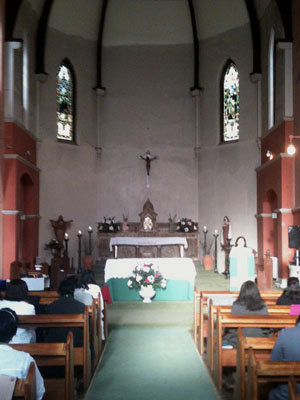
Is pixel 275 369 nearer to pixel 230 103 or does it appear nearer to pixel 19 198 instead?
pixel 19 198

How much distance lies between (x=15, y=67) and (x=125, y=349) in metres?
9.16

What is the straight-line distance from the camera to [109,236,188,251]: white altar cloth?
14.1m

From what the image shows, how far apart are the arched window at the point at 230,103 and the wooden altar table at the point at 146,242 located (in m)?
4.36

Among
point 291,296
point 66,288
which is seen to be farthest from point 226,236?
point 66,288

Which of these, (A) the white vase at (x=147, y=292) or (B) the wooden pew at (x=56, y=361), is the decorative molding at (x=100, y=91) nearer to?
(A) the white vase at (x=147, y=292)

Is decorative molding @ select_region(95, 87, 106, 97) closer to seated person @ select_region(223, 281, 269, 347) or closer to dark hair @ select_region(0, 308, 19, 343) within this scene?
seated person @ select_region(223, 281, 269, 347)

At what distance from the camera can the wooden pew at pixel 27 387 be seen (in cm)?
289

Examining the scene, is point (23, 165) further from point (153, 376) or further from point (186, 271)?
point (153, 376)

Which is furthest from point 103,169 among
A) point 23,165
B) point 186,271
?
point 186,271

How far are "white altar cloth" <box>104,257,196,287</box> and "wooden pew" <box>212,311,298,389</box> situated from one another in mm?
5066

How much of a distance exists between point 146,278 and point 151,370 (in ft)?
13.2

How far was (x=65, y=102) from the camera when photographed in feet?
54.3

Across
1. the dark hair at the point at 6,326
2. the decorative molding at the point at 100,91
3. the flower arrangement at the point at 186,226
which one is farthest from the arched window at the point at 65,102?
the dark hair at the point at 6,326

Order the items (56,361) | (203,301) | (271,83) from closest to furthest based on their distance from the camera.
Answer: (56,361)
(203,301)
(271,83)
